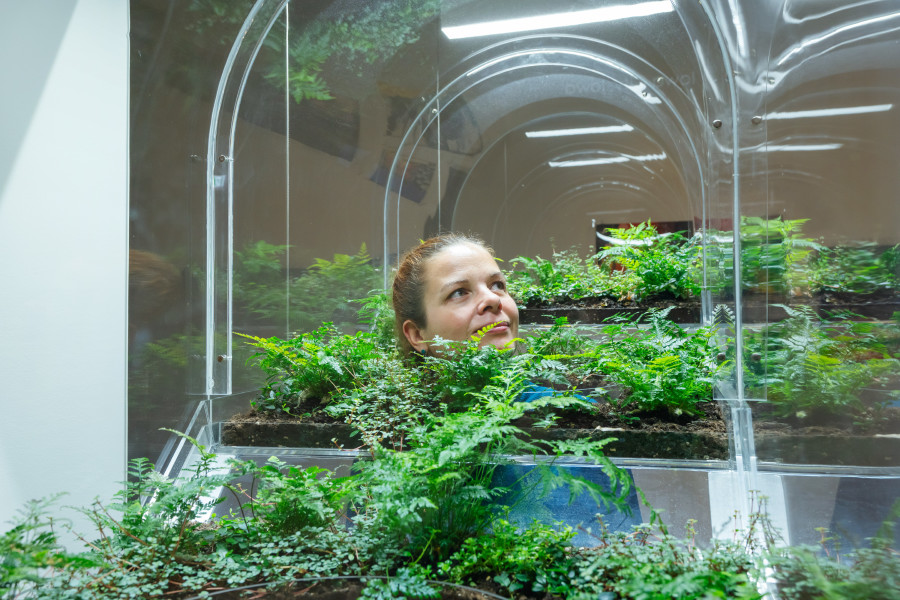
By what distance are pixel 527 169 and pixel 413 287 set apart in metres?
2.22

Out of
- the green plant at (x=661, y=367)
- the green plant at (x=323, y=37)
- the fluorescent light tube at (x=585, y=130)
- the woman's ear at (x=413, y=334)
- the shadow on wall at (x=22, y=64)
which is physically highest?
the green plant at (x=323, y=37)

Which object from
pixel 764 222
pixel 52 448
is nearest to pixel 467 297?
pixel 764 222

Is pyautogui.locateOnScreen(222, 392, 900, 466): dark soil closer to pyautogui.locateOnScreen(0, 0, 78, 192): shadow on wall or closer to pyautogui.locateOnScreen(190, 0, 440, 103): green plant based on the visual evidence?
pyautogui.locateOnScreen(0, 0, 78, 192): shadow on wall

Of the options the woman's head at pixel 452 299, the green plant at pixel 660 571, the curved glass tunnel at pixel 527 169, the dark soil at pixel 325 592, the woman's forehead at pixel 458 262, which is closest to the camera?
the green plant at pixel 660 571

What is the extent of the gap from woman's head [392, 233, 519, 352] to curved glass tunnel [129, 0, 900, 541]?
0.95m

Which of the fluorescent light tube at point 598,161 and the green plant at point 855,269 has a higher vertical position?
the fluorescent light tube at point 598,161

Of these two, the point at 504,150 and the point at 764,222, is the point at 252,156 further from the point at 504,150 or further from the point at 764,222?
the point at 764,222

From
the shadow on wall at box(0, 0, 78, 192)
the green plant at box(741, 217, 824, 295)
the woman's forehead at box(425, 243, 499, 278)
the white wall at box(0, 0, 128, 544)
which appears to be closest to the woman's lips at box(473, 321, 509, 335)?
the woman's forehead at box(425, 243, 499, 278)

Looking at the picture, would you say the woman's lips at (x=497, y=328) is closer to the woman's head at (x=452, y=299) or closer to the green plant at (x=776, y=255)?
the woman's head at (x=452, y=299)

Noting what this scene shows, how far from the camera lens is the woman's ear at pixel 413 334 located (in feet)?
12.2

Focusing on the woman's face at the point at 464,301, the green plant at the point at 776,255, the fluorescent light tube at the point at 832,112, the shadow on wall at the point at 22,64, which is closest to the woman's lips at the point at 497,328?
the woman's face at the point at 464,301

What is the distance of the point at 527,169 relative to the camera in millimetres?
5594

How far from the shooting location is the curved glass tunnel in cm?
196

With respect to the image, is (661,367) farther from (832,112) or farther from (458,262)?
(832,112)
